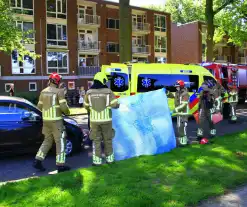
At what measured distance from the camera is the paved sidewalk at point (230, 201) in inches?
163

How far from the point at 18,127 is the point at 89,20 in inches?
1144

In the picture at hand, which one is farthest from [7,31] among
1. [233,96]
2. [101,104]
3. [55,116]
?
[101,104]

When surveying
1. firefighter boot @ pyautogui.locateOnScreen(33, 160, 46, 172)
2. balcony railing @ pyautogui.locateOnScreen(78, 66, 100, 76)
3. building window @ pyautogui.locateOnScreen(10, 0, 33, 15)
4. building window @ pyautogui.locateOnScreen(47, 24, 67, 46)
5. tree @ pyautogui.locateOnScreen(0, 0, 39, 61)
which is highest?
building window @ pyautogui.locateOnScreen(10, 0, 33, 15)

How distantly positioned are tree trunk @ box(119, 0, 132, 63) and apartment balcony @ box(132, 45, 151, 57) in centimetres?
2313

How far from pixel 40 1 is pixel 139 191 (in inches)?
1176

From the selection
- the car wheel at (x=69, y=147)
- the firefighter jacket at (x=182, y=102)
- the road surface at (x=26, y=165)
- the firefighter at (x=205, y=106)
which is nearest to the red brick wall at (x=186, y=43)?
the firefighter at (x=205, y=106)

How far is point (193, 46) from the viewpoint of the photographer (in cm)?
4809

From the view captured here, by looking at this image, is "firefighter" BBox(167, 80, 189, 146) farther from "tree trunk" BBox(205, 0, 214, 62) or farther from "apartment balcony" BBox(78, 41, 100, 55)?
"apartment balcony" BBox(78, 41, 100, 55)

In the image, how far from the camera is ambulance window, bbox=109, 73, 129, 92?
1182 centimetres

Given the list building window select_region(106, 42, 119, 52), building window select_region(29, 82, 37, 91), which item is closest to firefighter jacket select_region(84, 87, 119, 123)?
building window select_region(29, 82, 37, 91)

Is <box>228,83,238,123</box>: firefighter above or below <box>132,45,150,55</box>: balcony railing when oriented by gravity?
below

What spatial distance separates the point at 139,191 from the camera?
452 centimetres

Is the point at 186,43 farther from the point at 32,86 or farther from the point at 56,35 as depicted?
the point at 32,86

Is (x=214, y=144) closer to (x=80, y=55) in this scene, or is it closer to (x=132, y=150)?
(x=132, y=150)
